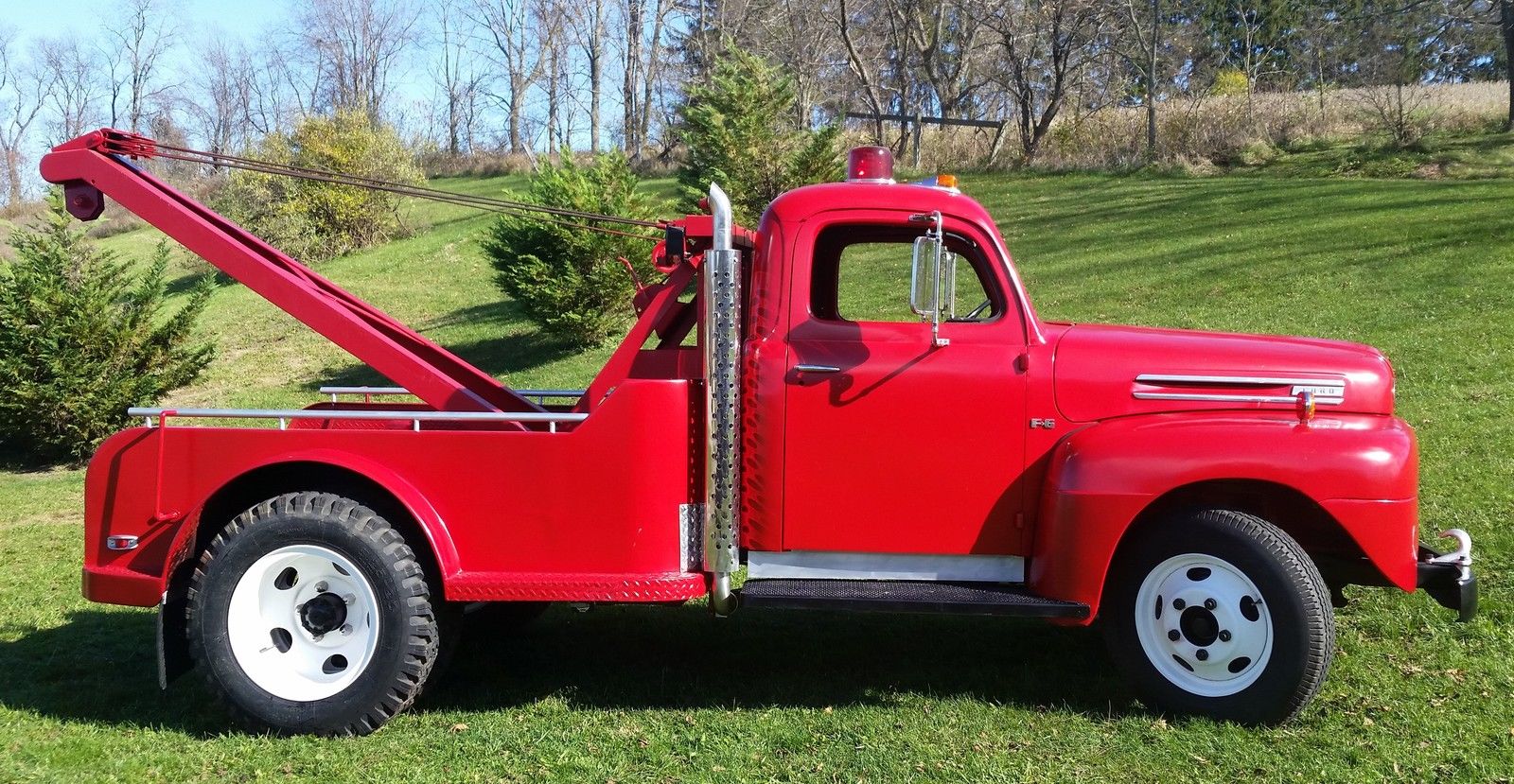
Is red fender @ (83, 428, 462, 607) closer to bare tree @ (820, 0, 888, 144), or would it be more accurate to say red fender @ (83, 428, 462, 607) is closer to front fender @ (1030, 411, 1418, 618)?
front fender @ (1030, 411, 1418, 618)

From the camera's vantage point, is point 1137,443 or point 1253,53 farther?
point 1253,53

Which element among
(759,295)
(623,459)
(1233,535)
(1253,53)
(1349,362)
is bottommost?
(1233,535)

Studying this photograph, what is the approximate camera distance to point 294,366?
17609 mm

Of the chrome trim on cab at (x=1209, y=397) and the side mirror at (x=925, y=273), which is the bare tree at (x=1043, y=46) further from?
the side mirror at (x=925, y=273)

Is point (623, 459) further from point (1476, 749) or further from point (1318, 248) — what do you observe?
point (1318, 248)

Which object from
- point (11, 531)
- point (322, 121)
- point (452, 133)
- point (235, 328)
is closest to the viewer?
point (11, 531)

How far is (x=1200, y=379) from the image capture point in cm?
A: 445

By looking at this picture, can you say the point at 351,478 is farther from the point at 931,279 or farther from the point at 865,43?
the point at 865,43

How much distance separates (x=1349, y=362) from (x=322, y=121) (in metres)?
26.2

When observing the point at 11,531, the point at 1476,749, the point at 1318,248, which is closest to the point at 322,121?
the point at 11,531

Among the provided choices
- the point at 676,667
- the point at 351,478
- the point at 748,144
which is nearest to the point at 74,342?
the point at 351,478

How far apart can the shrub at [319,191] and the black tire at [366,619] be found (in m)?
22.9

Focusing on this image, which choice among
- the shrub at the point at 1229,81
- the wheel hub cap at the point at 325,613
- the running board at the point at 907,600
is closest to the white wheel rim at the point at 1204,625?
the running board at the point at 907,600

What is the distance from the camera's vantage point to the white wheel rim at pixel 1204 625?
13.9ft
